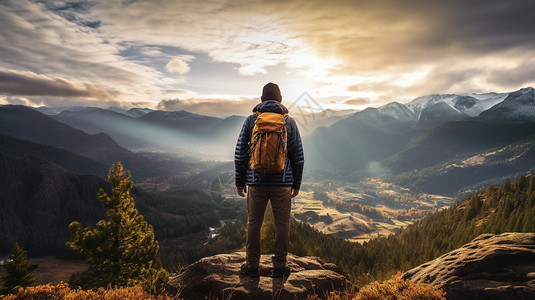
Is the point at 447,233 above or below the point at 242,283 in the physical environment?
below

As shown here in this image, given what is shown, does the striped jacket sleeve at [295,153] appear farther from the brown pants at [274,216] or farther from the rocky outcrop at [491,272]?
the rocky outcrop at [491,272]

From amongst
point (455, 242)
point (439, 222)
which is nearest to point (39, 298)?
point (455, 242)

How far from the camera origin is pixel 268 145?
7.09 m

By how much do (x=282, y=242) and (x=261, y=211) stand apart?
4.25 feet

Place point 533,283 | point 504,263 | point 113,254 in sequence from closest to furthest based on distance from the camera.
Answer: point 533,283, point 504,263, point 113,254

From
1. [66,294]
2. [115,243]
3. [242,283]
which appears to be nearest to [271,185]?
[242,283]

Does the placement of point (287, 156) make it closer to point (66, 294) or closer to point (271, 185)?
point (271, 185)

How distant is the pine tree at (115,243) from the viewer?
1862 cm

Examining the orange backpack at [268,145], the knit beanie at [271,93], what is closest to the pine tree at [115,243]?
the orange backpack at [268,145]

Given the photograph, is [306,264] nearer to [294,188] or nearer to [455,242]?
[294,188]

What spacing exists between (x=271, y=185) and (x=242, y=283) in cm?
335

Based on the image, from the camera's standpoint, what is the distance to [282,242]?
7.96 metres

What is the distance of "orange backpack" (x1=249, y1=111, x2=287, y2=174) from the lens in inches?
277

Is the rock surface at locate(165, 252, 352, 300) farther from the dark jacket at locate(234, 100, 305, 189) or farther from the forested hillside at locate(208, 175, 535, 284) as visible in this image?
the forested hillside at locate(208, 175, 535, 284)
